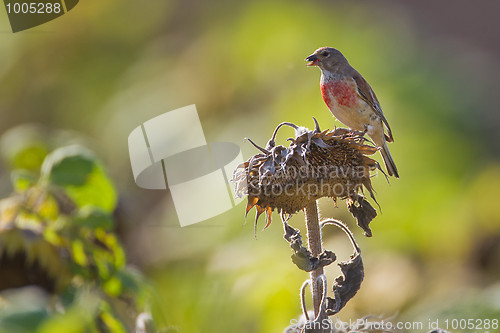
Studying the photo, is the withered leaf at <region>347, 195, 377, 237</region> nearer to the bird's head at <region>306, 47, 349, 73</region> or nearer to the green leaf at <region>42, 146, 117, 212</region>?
the bird's head at <region>306, 47, 349, 73</region>

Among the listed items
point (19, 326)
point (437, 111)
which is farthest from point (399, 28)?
point (19, 326)

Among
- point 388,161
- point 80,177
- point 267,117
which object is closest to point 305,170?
point 388,161

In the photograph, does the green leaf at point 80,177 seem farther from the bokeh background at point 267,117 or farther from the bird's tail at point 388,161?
the bird's tail at point 388,161

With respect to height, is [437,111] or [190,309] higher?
[437,111]

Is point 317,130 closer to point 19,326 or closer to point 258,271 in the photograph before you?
point 19,326

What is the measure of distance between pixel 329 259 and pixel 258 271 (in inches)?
87.9

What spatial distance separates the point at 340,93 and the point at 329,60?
160 mm

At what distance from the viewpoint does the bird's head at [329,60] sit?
106 inches

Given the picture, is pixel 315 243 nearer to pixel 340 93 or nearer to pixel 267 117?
pixel 340 93

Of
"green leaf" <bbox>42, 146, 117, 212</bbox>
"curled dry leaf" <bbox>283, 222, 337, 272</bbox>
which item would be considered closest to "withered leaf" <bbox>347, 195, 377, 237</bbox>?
"curled dry leaf" <bbox>283, 222, 337, 272</bbox>

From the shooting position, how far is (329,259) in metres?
1.73

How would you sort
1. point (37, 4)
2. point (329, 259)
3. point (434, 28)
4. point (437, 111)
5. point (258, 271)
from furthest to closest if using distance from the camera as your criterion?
point (434, 28)
point (37, 4)
point (437, 111)
point (258, 271)
point (329, 259)

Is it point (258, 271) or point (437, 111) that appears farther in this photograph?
point (437, 111)

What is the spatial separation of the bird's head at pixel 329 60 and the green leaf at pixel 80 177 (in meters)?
1.19
